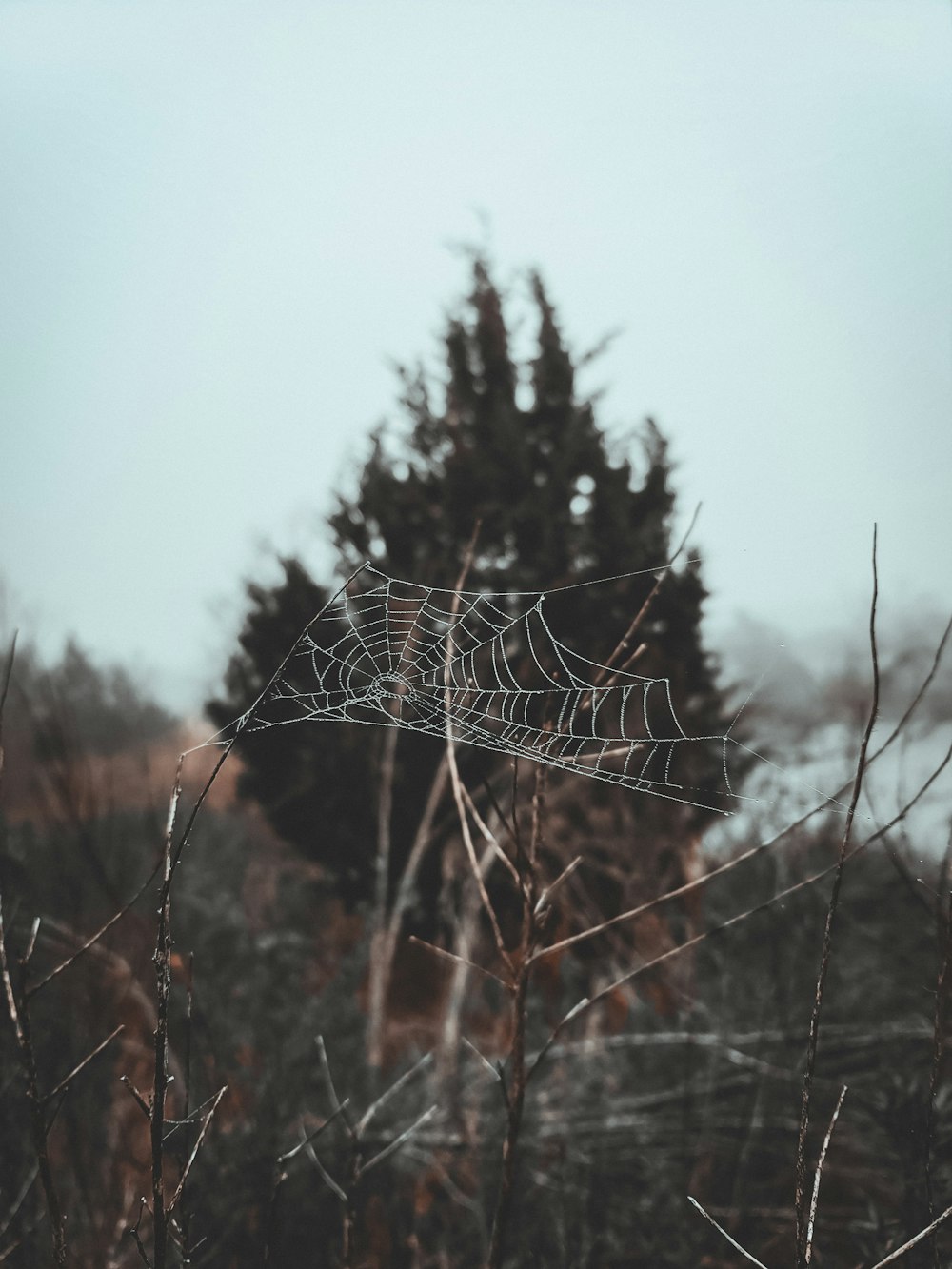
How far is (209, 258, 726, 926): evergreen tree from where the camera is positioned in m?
6.69

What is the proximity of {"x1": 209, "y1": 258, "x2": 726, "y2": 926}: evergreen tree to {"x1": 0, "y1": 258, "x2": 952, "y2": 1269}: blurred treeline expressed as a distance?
37mm

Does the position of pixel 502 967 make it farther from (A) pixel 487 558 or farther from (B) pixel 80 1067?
(B) pixel 80 1067

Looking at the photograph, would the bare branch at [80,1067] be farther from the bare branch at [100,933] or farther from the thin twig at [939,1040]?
the thin twig at [939,1040]

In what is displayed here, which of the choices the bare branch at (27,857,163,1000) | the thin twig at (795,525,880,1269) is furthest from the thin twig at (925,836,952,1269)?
the bare branch at (27,857,163,1000)

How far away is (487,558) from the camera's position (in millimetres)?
7473

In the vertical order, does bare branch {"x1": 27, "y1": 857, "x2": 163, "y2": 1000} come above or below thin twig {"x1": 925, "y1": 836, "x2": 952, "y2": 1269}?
above

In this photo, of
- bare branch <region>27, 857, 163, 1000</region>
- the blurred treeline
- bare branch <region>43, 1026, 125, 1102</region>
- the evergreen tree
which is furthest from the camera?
the evergreen tree

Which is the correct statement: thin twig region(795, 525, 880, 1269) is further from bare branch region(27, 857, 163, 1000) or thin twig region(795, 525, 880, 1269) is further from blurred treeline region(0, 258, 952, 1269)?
blurred treeline region(0, 258, 952, 1269)

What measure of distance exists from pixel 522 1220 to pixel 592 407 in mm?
6976

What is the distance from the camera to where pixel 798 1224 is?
48.0 inches

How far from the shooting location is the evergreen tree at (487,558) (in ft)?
22.0

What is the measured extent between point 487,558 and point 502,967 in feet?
13.0

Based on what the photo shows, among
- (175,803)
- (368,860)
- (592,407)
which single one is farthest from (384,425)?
(175,803)

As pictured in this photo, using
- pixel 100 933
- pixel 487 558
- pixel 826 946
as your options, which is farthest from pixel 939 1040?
pixel 487 558
